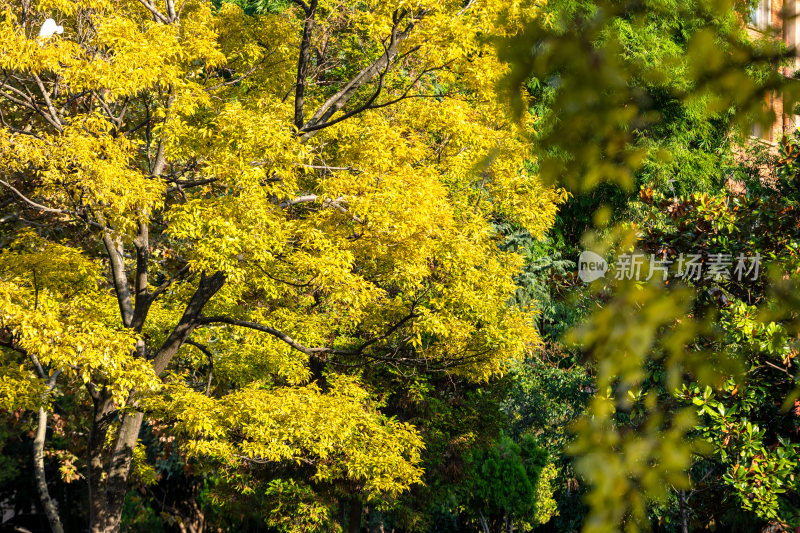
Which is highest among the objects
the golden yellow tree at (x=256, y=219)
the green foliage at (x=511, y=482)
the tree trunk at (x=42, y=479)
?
the golden yellow tree at (x=256, y=219)

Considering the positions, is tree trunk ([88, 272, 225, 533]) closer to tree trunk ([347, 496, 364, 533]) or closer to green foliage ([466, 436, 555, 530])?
tree trunk ([347, 496, 364, 533])

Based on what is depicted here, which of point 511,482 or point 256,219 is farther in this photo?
point 511,482

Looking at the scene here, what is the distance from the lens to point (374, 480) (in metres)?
9.98

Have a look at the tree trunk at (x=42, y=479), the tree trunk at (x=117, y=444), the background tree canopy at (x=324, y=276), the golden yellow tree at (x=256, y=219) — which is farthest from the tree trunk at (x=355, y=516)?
the tree trunk at (x=42, y=479)

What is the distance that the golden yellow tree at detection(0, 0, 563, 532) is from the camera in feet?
28.7

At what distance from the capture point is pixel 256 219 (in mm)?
8523

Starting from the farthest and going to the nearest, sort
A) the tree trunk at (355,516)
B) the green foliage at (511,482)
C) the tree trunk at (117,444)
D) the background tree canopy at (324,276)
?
the green foliage at (511,482) → the tree trunk at (355,516) → the tree trunk at (117,444) → the background tree canopy at (324,276)

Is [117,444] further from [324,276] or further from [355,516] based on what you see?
[355,516]

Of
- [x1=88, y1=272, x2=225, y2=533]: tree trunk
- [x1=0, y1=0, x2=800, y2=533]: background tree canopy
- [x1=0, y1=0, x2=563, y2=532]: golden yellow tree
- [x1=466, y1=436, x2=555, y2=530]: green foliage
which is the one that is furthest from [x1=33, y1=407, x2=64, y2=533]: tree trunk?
[x1=466, y1=436, x2=555, y2=530]: green foliage

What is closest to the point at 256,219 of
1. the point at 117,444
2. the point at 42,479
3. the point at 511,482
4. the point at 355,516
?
the point at 117,444

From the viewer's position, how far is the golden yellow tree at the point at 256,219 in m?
8.73

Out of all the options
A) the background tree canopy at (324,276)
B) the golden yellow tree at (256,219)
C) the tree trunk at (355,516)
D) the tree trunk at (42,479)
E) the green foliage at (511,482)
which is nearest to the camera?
the background tree canopy at (324,276)

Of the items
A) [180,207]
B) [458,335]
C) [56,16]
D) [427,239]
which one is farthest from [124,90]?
[458,335]

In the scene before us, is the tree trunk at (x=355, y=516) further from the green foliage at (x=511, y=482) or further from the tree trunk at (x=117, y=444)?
the tree trunk at (x=117, y=444)
